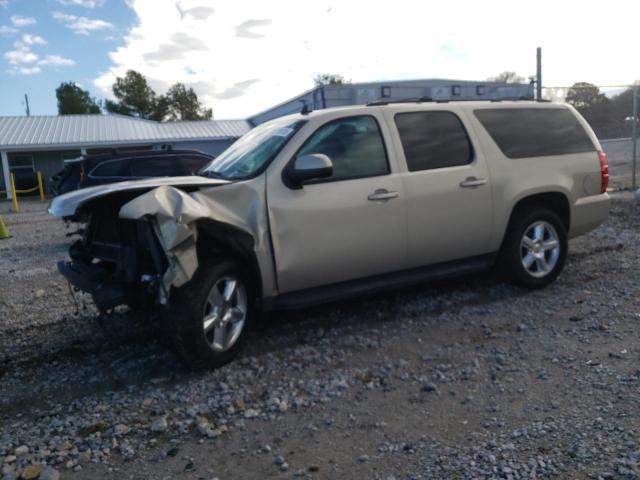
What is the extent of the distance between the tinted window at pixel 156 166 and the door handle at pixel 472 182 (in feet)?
22.3

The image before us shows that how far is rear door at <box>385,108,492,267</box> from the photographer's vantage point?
5035mm

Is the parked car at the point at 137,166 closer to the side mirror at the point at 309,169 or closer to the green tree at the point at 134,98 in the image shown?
the side mirror at the point at 309,169

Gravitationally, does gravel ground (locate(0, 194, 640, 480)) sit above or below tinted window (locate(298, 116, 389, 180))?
below

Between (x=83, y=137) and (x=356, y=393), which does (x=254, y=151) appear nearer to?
(x=356, y=393)

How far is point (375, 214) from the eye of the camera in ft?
15.7

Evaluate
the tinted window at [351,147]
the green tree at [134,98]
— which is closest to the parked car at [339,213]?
the tinted window at [351,147]

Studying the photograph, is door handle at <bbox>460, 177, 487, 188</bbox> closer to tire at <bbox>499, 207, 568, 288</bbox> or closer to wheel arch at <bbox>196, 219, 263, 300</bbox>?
tire at <bbox>499, 207, 568, 288</bbox>

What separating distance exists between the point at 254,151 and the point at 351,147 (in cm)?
85

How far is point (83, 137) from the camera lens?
3256cm

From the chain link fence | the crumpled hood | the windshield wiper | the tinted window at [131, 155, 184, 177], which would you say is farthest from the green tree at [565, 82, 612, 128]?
the crumpled hood

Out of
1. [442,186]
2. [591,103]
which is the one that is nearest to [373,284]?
[442,186]

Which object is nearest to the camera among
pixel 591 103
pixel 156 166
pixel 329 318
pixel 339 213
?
pixel 339 213

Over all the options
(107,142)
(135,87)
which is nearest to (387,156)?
(107,142)

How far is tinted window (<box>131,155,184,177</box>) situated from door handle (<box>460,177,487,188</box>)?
22.3ft
